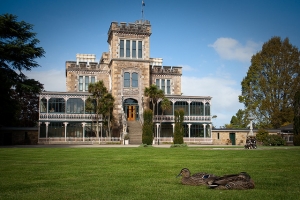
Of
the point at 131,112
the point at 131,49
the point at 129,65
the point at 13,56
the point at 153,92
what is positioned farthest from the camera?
the point at 131,49

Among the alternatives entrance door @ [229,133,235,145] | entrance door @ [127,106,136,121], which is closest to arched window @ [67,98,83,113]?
entrance door @ [127,106,136,121]

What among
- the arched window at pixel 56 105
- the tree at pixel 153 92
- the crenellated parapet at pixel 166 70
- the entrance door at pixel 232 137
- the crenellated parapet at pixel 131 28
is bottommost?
the entrance door at pixel 232 137

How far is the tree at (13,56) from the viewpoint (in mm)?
35438

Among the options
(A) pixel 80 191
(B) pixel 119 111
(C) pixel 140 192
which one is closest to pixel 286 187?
(C) pixel 140 192

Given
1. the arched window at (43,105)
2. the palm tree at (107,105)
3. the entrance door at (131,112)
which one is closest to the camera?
the palm tree at (107,105)

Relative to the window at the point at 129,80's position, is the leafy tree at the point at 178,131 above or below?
below

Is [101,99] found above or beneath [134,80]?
beneath

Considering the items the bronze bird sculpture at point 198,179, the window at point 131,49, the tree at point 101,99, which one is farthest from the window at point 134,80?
the bronze bird sculpture at point 198,179

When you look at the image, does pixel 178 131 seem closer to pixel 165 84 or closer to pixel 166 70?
pixel 165 84

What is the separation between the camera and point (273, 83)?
161 ft

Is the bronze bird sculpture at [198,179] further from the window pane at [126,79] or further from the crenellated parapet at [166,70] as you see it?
the crenellated parapet at [166,70]

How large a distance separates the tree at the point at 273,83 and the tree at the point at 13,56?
29.3 metres

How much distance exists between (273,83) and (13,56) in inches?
1306

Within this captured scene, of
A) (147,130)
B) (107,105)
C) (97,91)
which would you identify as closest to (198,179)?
Result: (147,130)
